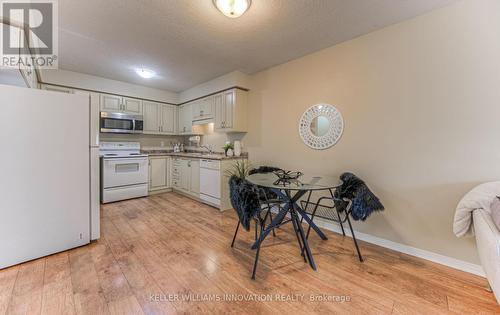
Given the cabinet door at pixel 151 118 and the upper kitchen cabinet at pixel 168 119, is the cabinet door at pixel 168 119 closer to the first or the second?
the upper kitchen cabinet at pixel 168 119

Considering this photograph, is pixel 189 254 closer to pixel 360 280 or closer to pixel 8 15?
pixel 360 280

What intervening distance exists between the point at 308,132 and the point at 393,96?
1.08 m

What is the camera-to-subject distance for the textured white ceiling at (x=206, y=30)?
194cm

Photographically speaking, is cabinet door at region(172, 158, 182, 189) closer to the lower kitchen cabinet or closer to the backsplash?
the lower kitchen cabinet

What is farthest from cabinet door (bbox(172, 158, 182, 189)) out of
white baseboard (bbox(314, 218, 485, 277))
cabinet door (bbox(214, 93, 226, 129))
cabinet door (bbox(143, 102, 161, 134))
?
white baseboard (bbox(314, 218, 485, 277))

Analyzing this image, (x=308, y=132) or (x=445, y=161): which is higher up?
(x=308, y=132)

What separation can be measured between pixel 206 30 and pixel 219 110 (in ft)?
5.91

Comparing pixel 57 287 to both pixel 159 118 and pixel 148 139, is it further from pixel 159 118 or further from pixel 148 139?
pixel 159 118

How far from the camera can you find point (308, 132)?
9.71 feet

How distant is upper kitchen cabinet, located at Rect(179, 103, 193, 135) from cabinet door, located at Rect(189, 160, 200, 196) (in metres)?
1.15

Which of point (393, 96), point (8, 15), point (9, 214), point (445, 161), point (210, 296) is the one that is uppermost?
point (8, 15)

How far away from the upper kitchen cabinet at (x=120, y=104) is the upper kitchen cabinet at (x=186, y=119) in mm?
971

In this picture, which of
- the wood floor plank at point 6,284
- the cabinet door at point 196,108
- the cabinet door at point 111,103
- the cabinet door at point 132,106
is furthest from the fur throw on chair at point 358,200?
the cabinet door at point 111,103

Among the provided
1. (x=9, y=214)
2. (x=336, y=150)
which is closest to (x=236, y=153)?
(x=336, y=150)
